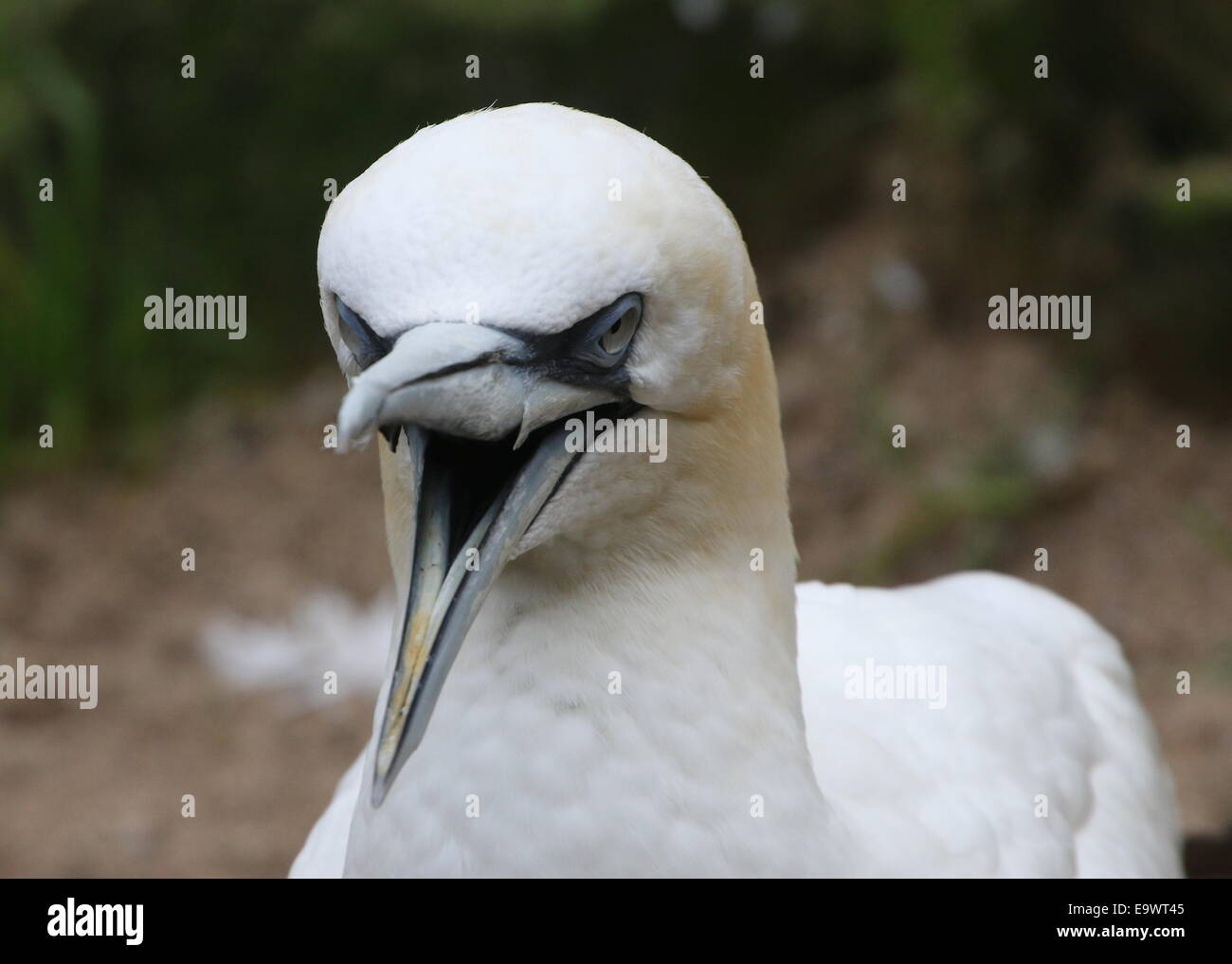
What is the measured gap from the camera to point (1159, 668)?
215 inches

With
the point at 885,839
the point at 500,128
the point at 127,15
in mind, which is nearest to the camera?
the point at 500,128

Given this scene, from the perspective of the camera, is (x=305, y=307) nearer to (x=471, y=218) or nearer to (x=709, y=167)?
(x=709, y=167)

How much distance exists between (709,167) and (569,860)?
16.8 feet

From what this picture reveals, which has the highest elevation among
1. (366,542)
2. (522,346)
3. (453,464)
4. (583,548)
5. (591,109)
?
(591,109)

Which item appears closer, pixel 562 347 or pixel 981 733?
pixel 562 347

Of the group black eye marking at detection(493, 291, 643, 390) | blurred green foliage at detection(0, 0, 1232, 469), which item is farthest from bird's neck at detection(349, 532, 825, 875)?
blurred green foliage at detection(0, 0, 1232, 469)

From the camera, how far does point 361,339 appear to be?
2.19 meters

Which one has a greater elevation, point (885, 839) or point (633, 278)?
point (633, 278)

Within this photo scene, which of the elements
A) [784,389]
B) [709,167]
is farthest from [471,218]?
[709,167]

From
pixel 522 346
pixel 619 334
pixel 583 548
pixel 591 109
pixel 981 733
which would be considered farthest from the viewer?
pixel 591 109

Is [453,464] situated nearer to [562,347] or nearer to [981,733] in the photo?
[562,347]

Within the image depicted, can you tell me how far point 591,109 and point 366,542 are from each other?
80.6 inches

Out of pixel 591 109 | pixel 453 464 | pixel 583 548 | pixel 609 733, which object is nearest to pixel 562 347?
pixel 453 464

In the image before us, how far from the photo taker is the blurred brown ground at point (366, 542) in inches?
213
